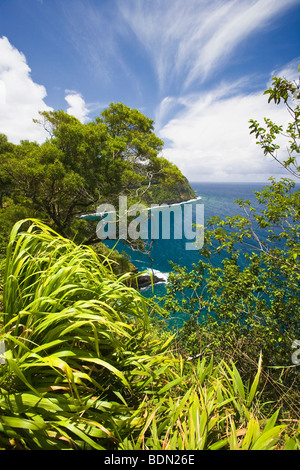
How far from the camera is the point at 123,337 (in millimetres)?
1808

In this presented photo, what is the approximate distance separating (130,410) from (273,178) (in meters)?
4.98

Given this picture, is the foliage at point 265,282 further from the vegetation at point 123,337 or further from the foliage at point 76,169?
the foliage at point 76,169

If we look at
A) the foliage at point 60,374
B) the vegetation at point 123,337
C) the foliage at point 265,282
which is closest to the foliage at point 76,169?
the vegetation at point 123,337

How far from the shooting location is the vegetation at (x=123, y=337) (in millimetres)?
1130

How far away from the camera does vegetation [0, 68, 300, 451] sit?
3.71 feet

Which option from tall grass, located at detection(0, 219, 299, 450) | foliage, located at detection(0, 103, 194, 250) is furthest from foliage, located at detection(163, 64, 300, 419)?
foliage, located at detection(0, 103, 194, 250)

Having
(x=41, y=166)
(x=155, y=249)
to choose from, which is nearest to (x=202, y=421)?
(x=41, y=166)

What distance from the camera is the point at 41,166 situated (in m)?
7.64

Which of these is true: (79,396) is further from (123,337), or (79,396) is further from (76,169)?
(76,169)

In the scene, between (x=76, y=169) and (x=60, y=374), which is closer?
(x=60, y=374)

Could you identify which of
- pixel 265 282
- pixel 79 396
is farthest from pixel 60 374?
pixel 265 282

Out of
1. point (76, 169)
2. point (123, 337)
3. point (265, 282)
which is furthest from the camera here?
point (76, 169)
